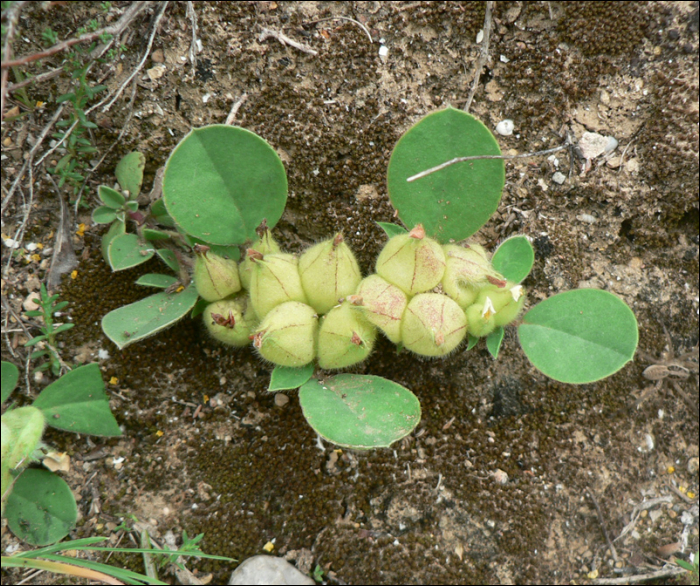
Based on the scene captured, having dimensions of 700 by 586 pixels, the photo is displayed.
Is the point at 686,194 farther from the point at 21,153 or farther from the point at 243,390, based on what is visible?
the point at 21,153

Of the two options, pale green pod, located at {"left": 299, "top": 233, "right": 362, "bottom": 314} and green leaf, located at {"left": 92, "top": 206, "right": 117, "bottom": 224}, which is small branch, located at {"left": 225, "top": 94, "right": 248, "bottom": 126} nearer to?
green leaf, located at {"left": 92, "top": 206, "right": 117, "bottom": 224}

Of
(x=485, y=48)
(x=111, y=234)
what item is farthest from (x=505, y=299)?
(x=111, y=234)

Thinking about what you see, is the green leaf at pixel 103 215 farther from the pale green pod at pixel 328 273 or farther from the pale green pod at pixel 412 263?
the pale green pod at pixel 412 263

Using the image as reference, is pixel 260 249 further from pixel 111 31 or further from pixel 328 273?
pixel 111 31

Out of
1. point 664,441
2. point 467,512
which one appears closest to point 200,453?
point 467,512

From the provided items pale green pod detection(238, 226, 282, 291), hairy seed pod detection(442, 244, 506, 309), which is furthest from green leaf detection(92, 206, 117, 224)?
hairy seed pod detection(442, 244, 506, 309)

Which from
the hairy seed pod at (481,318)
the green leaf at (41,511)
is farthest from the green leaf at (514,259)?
the green leaf at (41,511)
